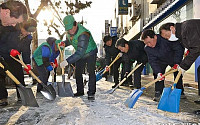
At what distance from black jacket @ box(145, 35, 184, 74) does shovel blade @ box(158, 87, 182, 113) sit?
104 centimetres

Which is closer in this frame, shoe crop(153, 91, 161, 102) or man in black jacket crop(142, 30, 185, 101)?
shoe crop(153, 91, 161, 102)

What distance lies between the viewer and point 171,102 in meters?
2.61

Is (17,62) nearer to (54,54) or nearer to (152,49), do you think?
(54,54)

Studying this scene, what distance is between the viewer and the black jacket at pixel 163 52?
3.74 m

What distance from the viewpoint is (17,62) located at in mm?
3510

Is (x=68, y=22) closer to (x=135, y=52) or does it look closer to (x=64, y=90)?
(x=64, y=90)

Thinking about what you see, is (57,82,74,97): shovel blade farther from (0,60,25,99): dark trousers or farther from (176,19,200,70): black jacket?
(176,19,200,70): black jacket

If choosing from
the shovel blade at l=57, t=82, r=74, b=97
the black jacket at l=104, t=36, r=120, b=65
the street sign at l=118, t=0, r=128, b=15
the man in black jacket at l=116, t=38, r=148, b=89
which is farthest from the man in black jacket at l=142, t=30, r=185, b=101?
the street sign at l=118, t=0, r=128, b=15

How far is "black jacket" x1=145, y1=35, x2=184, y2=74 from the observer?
3.74 metres

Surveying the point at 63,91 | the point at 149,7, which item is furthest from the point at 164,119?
the point at 149,7

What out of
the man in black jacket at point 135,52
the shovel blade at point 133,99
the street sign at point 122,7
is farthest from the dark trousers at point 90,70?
the street sign at point 122,7

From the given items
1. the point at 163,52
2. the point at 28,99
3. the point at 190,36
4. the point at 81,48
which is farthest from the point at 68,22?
the point at 190,36

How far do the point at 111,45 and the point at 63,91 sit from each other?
8.87 feet

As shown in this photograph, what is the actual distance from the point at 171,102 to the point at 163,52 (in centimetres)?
139
